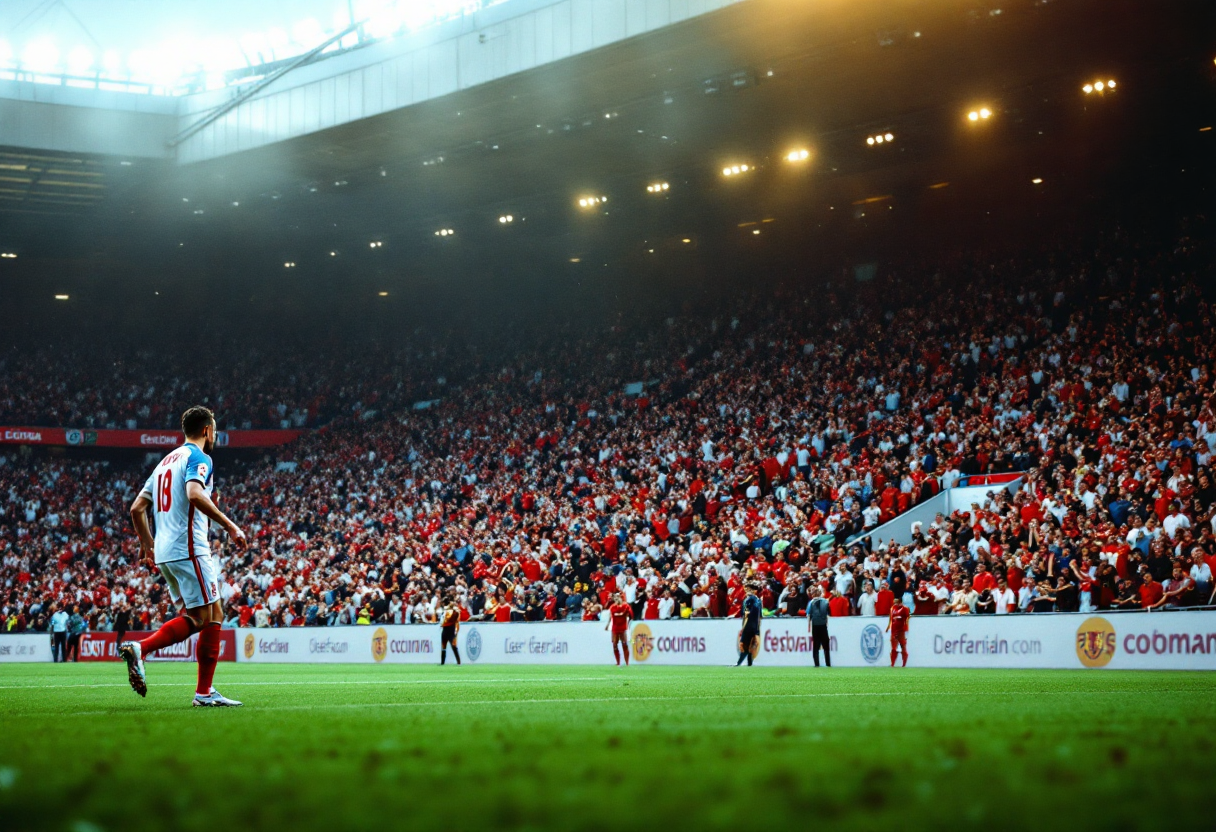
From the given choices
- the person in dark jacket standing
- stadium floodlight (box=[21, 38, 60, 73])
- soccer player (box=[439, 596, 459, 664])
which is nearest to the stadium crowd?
the person in dark jacket standing

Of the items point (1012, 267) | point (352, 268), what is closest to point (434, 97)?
point (1012, 267)

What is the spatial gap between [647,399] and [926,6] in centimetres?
1832

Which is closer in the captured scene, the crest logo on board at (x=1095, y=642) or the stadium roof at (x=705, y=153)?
the crest logo on board at (x=1095, y=642)

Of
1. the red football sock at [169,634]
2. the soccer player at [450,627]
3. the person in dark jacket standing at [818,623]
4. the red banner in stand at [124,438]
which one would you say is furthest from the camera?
the red banner in stand at [124,438]

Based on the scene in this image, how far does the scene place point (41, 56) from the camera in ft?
115

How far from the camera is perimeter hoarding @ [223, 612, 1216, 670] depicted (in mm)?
20828

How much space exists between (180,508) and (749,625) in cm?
1604

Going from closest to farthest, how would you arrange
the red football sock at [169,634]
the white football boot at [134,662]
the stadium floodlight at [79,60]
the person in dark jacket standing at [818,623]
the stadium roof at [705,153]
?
the white football boot at [134,662] < the red football sock at [169,634] < the person in dark jacket standing at [818,623] < the stadium roof at [705,153] < the stadium floodlight at [79,60]

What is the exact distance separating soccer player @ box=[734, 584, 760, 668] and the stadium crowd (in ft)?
6.45

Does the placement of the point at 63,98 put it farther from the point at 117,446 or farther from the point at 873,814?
the point at 873,814

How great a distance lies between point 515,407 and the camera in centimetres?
4634

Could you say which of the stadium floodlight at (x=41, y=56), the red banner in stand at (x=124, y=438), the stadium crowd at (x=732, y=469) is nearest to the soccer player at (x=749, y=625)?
the stadium crowd at (x=732, y=469)

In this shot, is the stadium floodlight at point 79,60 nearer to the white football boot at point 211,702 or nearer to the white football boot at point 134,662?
the white football boot at point 134,662

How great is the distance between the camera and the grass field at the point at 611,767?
367 centimetres
